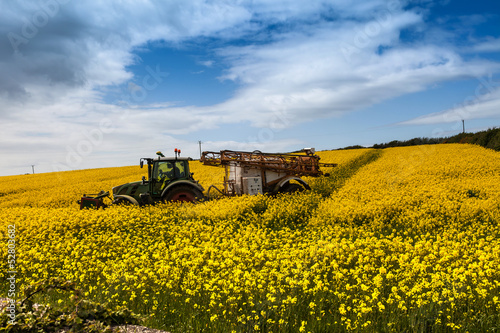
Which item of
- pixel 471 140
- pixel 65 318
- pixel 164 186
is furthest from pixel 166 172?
pixel 471 140

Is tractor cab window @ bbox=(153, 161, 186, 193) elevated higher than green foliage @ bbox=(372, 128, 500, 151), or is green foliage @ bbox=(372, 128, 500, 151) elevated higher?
green foliage @ bbox=(372, 128, 500, 151)

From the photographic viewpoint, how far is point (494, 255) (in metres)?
6.63

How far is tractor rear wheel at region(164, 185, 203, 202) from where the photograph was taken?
1448 centimetres

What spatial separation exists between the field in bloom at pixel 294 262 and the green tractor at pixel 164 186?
2.40 ft

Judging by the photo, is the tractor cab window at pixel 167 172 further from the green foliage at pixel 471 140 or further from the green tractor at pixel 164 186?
the green foliage at pixel 471 140

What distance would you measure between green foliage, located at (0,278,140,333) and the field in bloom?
0.44m

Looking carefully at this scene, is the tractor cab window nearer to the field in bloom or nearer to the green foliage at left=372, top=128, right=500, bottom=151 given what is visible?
the field in bloom

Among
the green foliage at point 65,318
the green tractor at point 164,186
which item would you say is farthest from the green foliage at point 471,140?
the green foliage at point 65,318

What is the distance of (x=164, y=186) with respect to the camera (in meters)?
15.1

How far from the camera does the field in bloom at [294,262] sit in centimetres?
497

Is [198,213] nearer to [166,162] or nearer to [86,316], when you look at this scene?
[166,162]

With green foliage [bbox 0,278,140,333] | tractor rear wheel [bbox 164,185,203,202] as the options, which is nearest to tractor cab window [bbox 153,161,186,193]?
tractor rear wheel [bbox 164,185,203,202]

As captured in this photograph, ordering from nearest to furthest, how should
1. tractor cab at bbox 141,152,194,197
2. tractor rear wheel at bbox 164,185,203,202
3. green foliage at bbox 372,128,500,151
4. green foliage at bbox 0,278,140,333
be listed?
green foliage at bbox 0,278,140,333 → tractor rear wheel at bbox 164,185,203,202 → tractor cab at bbox 141,152,194,197 → green foliage at bbox 372,128,500,151

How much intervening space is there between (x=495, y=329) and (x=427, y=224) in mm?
6395
